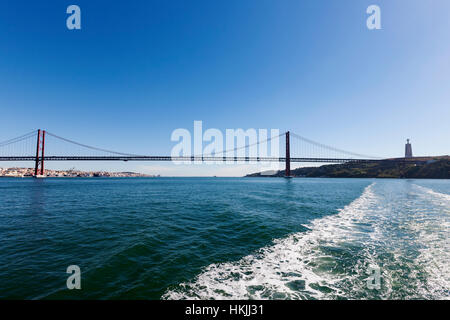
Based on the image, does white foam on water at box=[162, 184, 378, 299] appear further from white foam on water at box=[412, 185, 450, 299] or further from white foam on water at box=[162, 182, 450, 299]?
white foam on water at box=[412, 185, 450, 299]

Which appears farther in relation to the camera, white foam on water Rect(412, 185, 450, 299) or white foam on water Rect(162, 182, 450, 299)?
white foam on water Rect(412, 185, 450, 299)

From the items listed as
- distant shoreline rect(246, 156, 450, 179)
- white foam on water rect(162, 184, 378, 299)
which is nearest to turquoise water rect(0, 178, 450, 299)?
white foam on water rect(162, 184, 378, 299)

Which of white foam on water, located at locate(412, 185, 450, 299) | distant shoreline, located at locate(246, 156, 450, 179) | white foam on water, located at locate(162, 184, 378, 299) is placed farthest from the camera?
distant shoreline, located at locate(246, 156, 450, 179)

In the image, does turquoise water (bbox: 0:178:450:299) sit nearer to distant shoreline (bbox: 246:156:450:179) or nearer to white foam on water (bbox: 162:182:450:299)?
white foam on water (bbox: 162:182:450:299)

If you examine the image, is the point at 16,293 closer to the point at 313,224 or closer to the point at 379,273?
the point at 379,273

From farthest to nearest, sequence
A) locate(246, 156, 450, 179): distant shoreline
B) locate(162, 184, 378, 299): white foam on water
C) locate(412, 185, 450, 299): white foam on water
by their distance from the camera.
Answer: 1. locate(246, 156, 450, 179): distant shoreline
2. locate(412, 185, 450, 299): white foam on water
3. locate(162, 184, 378, 299): white foam on water

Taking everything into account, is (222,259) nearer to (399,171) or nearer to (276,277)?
(276,277)

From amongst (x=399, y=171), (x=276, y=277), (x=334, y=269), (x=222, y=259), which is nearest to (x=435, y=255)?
(x=334, y=269)

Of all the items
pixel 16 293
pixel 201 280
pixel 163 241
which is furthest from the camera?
pixel 163 241
